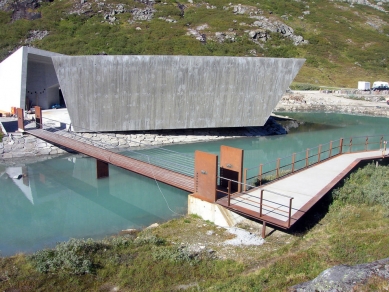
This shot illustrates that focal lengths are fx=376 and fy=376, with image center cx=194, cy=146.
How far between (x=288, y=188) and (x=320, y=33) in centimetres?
6313

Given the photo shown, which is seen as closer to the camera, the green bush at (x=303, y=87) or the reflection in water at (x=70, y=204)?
the reflection in water at (x=70, y=204)

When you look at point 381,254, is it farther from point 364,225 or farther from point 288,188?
point 288,188

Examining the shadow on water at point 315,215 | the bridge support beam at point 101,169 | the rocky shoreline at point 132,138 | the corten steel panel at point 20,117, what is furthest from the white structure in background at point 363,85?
the corten steel panel at point 20,117

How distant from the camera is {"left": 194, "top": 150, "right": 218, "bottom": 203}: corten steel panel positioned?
32.3 feet

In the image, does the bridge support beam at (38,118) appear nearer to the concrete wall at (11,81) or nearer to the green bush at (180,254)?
the concrete wall at (11,81)

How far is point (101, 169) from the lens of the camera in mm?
16469

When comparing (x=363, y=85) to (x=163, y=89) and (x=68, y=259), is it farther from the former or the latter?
(x=68, y=259)

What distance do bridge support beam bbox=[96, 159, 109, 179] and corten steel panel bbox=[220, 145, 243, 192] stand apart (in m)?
7.17

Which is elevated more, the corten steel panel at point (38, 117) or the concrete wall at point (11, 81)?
the concrete wall at point (11, 81)

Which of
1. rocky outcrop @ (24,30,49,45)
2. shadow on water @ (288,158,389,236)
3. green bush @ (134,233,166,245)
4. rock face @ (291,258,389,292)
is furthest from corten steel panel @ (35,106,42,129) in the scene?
rocky outcrop @ (24,30,49,45)

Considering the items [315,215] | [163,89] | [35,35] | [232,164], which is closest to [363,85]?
[163,89]

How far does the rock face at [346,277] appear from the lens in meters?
4.37

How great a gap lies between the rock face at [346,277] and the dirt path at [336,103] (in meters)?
37.1

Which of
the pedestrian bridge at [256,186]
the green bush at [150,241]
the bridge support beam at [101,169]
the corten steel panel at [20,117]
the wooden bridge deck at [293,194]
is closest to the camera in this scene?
the green bush at [150,241]
